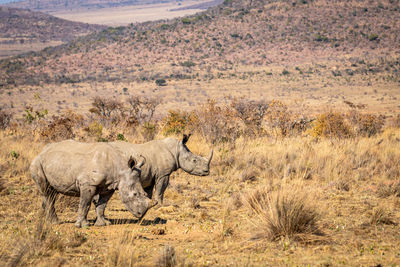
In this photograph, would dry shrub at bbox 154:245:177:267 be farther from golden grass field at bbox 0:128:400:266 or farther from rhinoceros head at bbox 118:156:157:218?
rhinoceros head at bbox 118:156:157:218

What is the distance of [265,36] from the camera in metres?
74.4

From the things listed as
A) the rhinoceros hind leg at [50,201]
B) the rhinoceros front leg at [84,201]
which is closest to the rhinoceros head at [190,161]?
the rhinoceros front leg at [84,201]

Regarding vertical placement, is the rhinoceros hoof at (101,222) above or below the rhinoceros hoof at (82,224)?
below

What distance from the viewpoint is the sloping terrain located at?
12426 cm

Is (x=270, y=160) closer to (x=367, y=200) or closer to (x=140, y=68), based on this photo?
(x=367, y=200)

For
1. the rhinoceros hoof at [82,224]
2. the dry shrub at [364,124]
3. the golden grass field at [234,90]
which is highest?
the rhinoceros hoof at [82,224]

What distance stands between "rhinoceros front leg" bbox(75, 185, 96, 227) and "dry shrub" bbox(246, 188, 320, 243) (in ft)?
8.60

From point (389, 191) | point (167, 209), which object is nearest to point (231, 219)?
point (167, 209)

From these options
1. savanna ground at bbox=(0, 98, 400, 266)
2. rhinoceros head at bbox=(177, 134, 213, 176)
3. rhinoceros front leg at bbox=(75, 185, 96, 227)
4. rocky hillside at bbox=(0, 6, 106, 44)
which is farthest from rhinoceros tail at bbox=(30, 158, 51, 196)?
rocky hillside at bbox=(0, 6, 106, 44)

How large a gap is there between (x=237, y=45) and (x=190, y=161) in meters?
65.9

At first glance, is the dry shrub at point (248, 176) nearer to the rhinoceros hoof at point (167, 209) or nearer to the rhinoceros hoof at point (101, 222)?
the rhinoceros hoof at point (167, 209)

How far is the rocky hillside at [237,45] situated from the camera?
62281mm

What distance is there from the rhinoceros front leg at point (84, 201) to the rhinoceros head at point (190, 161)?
207 cm

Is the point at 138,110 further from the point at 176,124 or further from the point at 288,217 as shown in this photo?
the point at 288,217
